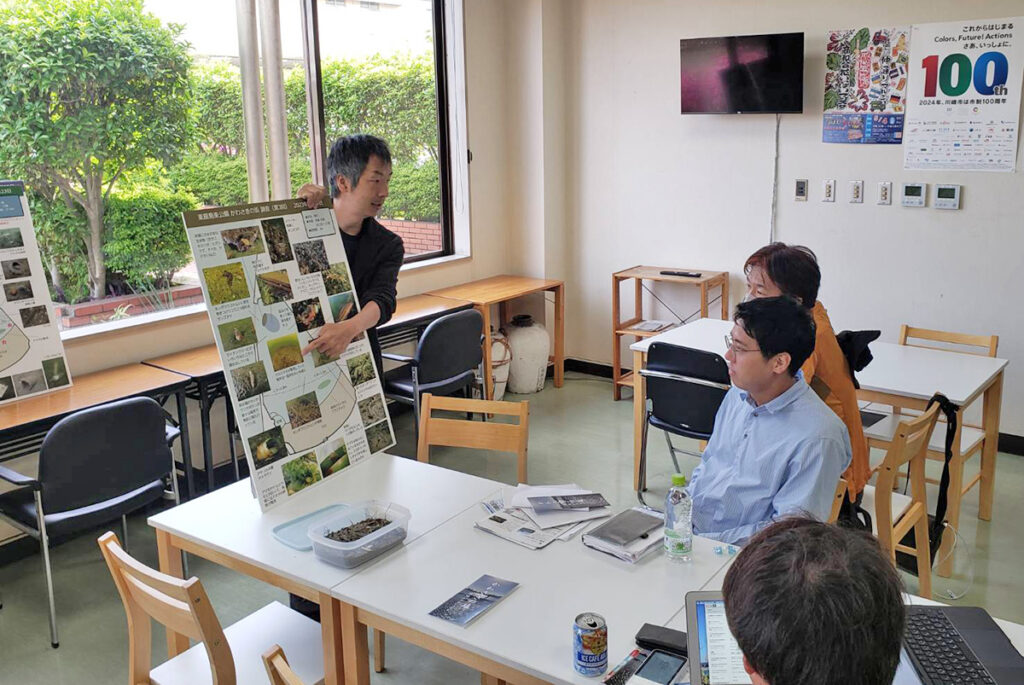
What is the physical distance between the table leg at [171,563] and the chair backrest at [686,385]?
89.2 inches

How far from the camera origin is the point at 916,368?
404 centimetres

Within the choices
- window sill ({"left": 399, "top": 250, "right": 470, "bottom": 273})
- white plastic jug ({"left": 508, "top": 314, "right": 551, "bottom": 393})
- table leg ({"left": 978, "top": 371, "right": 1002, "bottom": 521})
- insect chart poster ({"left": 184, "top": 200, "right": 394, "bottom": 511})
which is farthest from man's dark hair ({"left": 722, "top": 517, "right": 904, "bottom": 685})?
white plastic jug ({"left": 508, "top": 314, "right": 551, "bottom": 393})

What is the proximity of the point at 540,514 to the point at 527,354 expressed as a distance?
3.53m

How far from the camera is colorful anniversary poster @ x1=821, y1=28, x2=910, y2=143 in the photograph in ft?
16.5

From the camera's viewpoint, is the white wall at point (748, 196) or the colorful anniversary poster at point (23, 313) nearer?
the colorful anniversary poster at point (23, 313)

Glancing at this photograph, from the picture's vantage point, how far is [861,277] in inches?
211

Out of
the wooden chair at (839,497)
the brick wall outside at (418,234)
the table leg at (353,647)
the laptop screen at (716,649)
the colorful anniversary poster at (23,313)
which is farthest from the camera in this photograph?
the brick wall outside at (418,234)

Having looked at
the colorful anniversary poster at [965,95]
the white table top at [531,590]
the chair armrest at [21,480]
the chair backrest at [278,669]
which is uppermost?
the colorful anniversary poster at [965,95]

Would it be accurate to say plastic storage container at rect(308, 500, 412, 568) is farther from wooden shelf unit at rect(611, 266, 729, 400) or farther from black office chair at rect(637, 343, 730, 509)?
wooden shelf unit at rect(611, 266, 729, 400)

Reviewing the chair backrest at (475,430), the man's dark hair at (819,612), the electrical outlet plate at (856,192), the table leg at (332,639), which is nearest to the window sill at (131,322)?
the chair backrest at (475,430)

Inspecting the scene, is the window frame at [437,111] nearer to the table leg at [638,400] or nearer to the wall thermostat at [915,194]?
the table leg at [638,400]

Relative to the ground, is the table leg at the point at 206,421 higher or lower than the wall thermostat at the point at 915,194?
lower

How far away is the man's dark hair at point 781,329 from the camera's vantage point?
252 centimetres

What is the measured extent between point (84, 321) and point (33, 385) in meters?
0.52
